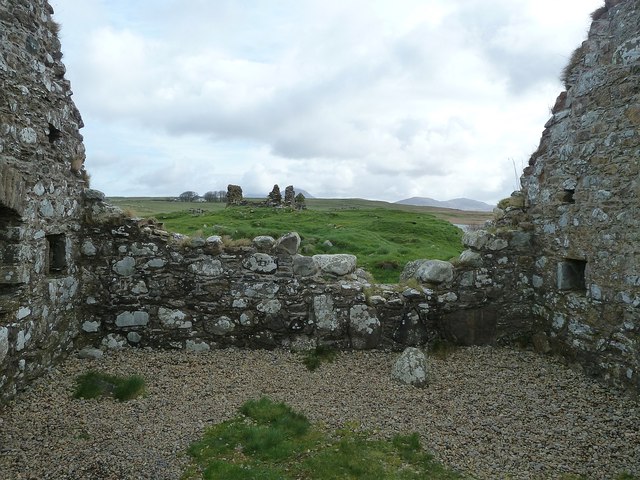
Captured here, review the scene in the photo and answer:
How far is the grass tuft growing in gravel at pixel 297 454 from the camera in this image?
464 centimetres

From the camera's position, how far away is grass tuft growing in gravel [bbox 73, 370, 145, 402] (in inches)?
245

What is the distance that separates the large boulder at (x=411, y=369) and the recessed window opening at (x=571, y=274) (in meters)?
2.67

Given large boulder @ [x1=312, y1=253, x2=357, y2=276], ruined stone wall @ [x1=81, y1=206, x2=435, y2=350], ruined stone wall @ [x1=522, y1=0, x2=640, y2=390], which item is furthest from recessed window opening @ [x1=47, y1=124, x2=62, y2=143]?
ruined stone wall @ [x1=522, y1=0, x2=640, y2=390]

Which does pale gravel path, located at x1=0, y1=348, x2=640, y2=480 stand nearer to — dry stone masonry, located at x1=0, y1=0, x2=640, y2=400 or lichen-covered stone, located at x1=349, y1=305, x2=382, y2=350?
lichen-covered stone, located at x1=349, y1=305, x2=382, y2=350

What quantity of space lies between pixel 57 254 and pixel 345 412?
4.84m

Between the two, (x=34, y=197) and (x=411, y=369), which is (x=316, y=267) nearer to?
(x=411, y=369)

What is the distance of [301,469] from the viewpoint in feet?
15.5

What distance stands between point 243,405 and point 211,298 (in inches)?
96.5

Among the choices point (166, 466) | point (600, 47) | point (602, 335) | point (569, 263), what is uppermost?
point (600, 47)

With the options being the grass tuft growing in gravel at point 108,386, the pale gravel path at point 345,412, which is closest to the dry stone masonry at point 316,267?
the pale gravel path at point 345,412

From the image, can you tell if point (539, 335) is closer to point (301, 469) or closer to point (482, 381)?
point (482, 381)

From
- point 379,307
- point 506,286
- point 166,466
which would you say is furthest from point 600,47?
point 166,466

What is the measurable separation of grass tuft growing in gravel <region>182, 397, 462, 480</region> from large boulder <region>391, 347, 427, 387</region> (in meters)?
1.50

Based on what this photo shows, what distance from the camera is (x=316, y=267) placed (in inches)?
325
